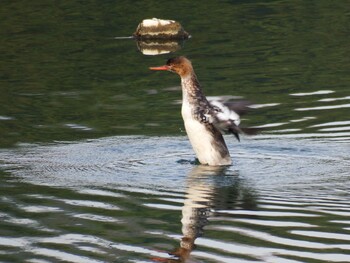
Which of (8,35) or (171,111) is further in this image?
(8,35)

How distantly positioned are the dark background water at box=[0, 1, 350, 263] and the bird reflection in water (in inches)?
1.1

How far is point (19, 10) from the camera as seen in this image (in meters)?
32.6

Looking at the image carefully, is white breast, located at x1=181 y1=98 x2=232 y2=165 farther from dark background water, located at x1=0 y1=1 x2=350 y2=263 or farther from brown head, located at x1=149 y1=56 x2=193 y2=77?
brown head, located at x1=149 y1=56 x2=193 y2=77

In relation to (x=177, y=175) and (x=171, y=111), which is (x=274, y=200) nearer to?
(x=177, y=175)

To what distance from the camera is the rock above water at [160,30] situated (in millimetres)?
27531

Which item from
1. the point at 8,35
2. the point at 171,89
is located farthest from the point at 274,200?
the point at 8,35

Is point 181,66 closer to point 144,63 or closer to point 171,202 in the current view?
point 171,202

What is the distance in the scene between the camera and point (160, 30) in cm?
2789

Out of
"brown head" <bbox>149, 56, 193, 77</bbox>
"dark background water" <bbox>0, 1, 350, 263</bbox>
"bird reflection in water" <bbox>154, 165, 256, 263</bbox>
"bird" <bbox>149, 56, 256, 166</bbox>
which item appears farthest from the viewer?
"brown head" <bbox>149, 56, 193, 77</bbox>

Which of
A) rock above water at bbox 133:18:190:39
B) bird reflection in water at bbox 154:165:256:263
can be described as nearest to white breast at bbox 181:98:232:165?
bird reflection in water at bbox 154:165:256:263

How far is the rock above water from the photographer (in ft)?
90.3

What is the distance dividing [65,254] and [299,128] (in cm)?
704

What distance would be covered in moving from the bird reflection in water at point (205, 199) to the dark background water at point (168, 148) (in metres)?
0.03

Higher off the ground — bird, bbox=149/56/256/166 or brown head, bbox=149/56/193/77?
brown head, bbox=149/56/193/77
